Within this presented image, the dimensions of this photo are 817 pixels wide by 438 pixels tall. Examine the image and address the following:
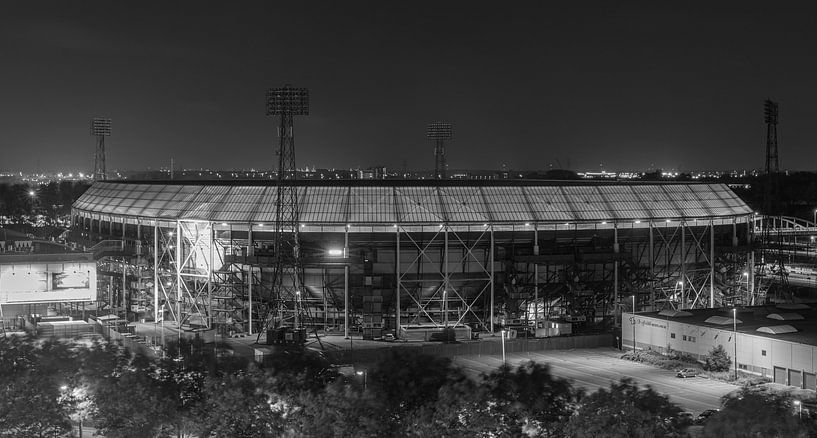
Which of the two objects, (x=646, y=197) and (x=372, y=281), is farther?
(x=646, y=197)

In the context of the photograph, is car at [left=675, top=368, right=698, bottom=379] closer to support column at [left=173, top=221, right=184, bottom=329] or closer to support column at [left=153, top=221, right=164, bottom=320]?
support column at [left=173, top=221, right=184, bottom=329]

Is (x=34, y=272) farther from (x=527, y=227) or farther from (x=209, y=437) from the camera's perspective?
(x=209, y=437)

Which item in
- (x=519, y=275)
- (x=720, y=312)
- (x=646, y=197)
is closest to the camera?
(x=720, y=312)

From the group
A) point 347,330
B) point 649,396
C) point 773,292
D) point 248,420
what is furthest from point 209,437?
point 773,292

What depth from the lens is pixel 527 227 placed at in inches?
3204

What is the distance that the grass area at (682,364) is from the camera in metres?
61.8

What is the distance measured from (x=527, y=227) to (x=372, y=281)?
12.7m

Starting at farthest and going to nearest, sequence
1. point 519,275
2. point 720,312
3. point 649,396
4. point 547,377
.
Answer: point 519,275, point 720,312, point 547,377, point 649,396

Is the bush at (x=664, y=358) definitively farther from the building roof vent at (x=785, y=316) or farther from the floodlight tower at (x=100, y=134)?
the floodlight tower at (x=100, y=134)

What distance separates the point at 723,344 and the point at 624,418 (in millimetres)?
29842

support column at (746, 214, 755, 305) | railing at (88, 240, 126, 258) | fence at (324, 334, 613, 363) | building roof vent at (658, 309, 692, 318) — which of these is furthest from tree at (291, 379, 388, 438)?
support column at (746, 214, 755, 305)

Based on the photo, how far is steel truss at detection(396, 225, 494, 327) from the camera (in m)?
78.4

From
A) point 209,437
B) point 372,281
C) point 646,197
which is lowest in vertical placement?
point 209,437

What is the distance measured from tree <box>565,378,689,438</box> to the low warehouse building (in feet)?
75.6
